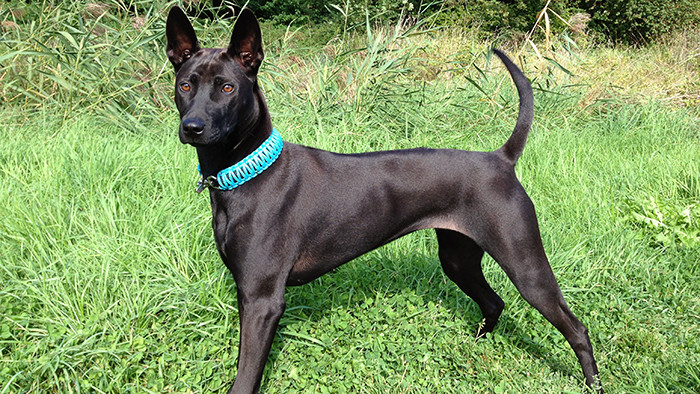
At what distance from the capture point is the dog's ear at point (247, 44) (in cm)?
216

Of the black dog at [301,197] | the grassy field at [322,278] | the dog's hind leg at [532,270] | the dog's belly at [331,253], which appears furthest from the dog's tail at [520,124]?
the grassy field at [322,278]

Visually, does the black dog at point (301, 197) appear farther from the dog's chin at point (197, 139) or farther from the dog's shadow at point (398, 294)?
the dog's shadow at point (398, 294)

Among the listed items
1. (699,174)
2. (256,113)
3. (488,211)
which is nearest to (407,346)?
(488,211)

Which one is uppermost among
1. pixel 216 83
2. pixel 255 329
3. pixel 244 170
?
pixel 216 83

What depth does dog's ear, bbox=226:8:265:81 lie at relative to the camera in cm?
216

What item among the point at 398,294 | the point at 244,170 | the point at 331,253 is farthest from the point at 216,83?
the point at 398,294

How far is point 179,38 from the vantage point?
2.22m

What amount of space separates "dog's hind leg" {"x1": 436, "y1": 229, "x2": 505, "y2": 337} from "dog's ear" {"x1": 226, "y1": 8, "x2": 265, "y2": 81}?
1.27 metres

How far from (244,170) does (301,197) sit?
0.88 ft

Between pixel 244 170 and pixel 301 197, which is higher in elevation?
pixel 244 170

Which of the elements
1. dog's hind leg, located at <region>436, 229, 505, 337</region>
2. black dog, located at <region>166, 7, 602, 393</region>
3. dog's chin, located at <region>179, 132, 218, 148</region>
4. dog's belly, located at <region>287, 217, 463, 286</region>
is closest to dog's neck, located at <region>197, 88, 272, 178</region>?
black dog, located at <region>166, 7, 602, 393</region>

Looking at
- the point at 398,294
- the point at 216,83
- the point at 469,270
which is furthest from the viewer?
the point at 398,294

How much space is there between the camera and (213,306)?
2814mm

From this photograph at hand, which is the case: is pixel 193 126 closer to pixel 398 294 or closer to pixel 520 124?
pixel 520 124
